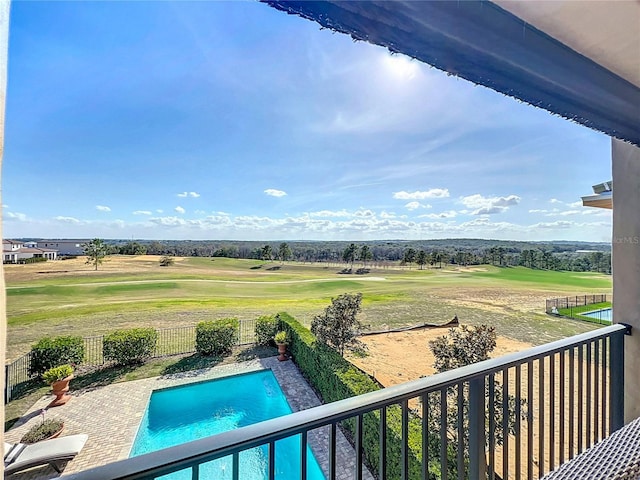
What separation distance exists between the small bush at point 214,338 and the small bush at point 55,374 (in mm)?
2610

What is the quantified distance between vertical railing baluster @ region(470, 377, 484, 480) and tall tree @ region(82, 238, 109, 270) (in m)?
8.71

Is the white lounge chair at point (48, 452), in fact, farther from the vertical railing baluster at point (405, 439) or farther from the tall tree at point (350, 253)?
the tall tree at point (350, 253)

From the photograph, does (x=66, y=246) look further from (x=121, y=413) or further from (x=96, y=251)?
(x=121, y=413)

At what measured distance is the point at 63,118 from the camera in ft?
22.3

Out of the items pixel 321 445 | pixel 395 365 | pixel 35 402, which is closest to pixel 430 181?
pixel 395 365

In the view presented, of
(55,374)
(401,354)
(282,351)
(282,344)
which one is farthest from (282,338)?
(55,374)

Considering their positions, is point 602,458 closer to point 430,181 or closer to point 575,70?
point 575,70

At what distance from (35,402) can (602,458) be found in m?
8.04

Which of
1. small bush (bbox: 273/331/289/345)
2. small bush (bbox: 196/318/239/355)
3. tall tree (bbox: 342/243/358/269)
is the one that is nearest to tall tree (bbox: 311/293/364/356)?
small bush (bbox: 273/331/289/345)

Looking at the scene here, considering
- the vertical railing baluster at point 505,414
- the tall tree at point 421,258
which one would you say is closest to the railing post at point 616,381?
the vertical railing baluster at point 505,414

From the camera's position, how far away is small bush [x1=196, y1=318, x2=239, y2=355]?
7719mm

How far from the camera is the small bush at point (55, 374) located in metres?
5.76

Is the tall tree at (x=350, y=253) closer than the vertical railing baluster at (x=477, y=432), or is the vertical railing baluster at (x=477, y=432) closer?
→ the vertical railing baluster at (x=477, y=432)

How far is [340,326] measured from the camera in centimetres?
709
